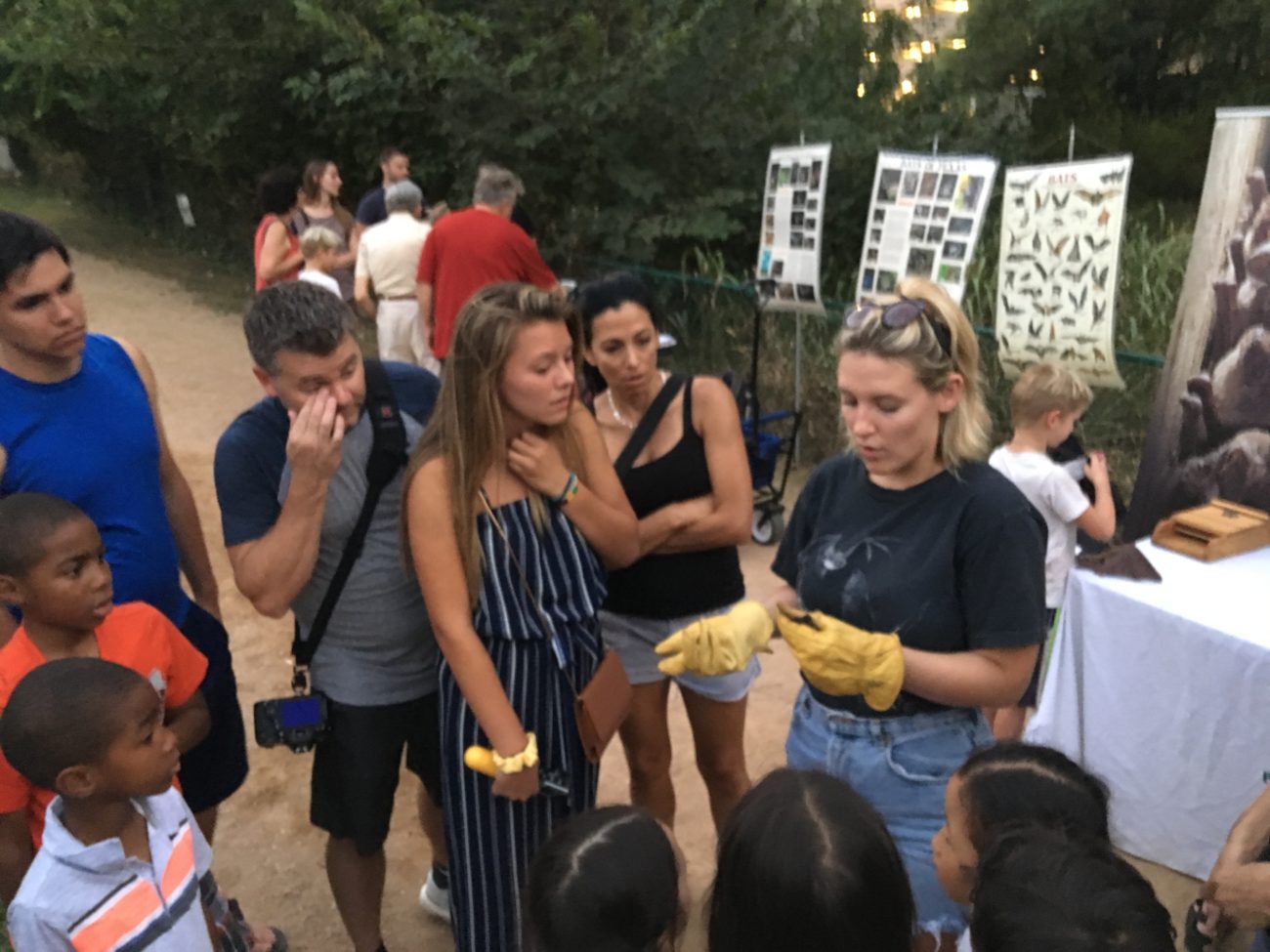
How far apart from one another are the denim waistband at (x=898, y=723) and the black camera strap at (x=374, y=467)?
0.99 m

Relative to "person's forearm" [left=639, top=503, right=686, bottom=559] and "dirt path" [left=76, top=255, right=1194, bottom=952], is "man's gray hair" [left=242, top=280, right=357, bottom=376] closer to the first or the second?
"person's forearm" [left=639, top=503, right=686, bottom=559]

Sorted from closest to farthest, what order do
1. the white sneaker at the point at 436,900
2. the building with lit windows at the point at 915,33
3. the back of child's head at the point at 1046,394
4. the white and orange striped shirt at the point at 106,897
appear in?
the white and orange striped shirt at the point at 106,897, the white sneaker at the point at 436,900, the back of child's head at the point at 1046,394, the building with lit windows at the point at 915,33

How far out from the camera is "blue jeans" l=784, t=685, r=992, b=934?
1632mm

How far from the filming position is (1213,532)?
9.18 ft

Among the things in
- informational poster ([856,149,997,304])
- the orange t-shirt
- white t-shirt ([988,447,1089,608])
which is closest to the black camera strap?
the orange t-shirt

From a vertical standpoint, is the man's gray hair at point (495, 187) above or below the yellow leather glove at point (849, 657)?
above

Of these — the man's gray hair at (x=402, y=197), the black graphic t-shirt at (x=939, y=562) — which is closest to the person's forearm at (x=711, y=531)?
the black graphic t-shirt at (x=939, y=562)

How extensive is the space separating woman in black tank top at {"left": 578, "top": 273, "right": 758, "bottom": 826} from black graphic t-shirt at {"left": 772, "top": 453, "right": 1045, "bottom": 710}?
570mm

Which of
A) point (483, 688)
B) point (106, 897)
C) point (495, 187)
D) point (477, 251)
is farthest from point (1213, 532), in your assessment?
point (495, 187)

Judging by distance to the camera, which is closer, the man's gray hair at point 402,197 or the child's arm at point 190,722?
the child's arm at point 190,722

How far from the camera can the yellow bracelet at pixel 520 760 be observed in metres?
1.81

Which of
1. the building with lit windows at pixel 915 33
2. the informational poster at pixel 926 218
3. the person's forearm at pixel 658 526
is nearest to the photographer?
the person's forearm at pixel 658 526

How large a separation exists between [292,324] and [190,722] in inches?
33.6

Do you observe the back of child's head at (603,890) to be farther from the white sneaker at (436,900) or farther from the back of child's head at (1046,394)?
the back of child's head at (1046,394)
